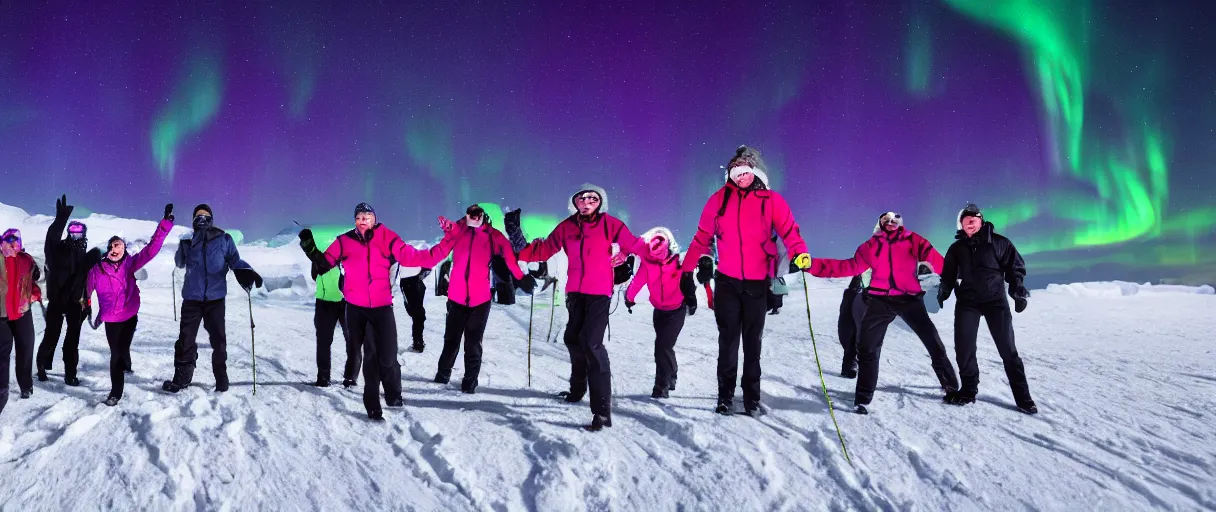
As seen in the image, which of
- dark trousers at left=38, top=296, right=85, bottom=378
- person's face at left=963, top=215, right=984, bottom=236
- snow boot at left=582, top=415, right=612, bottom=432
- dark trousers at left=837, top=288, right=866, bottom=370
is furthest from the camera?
dark trousers at left=837, top=288, right=866, bottom=370

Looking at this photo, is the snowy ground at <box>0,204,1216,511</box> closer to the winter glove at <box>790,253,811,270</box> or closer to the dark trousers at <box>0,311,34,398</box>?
the dark trousers at <box>0,311,34,398</box>

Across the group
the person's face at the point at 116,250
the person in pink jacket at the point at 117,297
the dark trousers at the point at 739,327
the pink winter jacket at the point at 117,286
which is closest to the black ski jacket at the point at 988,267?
the dark trousers at the point at 739,327

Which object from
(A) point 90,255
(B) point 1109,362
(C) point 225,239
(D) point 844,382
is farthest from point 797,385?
(A) point 90,255

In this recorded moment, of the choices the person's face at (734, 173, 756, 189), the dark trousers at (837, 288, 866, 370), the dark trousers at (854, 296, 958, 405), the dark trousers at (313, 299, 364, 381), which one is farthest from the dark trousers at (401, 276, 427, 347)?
the dark trousers at (854, 296, 958, 405)

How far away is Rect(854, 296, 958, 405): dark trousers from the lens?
6.35 meters

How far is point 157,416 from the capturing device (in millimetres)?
5629

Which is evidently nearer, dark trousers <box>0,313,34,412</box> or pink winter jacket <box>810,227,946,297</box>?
dark trousers <box>0,313,34,412</box>

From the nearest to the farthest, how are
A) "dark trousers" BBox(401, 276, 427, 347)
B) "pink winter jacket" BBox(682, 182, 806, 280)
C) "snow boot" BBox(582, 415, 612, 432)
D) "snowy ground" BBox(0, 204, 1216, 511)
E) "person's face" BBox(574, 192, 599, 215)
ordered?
1. "snowy ground" BBox(0, 204, 1216, 511)
2. "snow boot" BBox(582, 415, 612, 432)
3. "pink winter jacket" BBox(682, 182, 806, 280)
4. "person's face" BBox(574, 192, 599, 215)
5. "dark trousers" BBox(401, 276, 427, 347)

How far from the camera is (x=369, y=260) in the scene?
5.88 m

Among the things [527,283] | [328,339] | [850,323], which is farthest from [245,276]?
[850,323]

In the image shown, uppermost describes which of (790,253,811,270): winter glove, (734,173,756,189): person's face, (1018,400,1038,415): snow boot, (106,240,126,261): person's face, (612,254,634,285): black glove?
(734,173,756,189): person's face

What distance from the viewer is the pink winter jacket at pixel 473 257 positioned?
6871mm

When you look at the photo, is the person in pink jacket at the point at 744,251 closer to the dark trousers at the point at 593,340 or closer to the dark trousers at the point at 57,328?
the dark trousers at the point at 593,340

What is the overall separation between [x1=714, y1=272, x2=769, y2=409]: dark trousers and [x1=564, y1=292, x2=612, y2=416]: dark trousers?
1.10 metres
